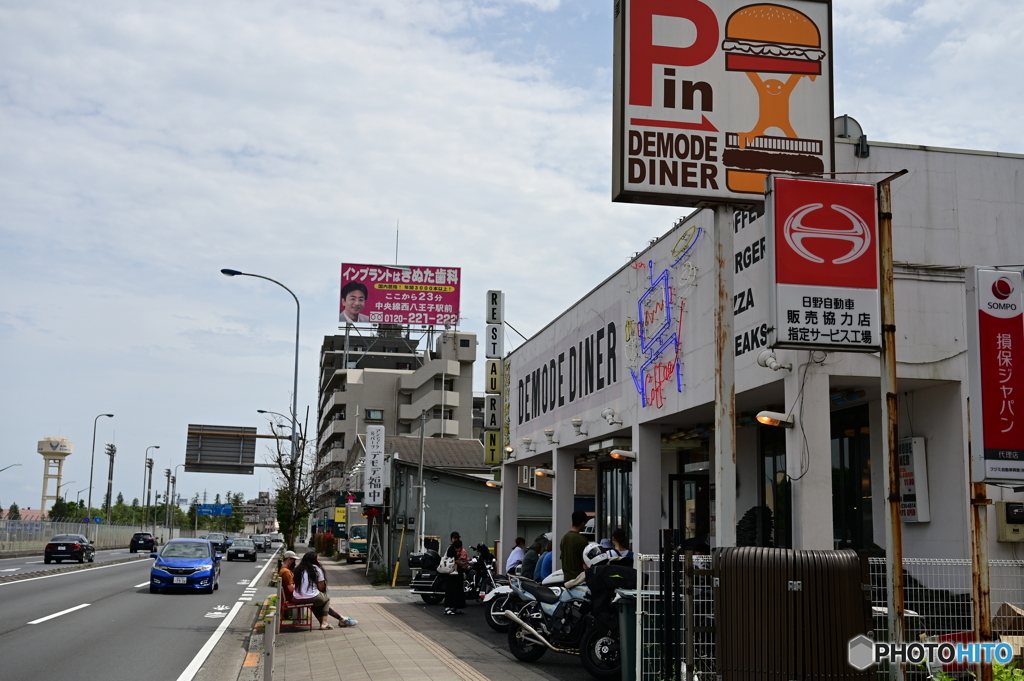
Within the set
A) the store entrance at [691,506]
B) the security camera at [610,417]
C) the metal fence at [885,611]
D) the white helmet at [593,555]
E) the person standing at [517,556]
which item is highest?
the security camera at [610,417]

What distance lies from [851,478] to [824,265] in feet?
22.2

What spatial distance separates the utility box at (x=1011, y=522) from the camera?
41.4 feet

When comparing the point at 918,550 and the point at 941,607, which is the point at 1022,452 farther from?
the point at 918,550

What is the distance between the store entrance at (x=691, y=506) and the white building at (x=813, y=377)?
50 millimetres

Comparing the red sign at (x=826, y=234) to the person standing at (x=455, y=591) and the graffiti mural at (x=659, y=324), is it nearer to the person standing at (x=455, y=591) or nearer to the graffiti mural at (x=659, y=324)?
the graffiti mural at (x=659, y=324)

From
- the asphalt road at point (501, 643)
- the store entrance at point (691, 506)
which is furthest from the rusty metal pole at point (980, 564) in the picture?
the store entrance at point (691, 506)

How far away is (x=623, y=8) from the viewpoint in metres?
11.5

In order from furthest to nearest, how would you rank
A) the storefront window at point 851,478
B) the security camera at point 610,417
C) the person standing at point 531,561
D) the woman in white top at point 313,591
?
the person standing at point 531,561 → the security camera at point 610,417 → the woman in white top at point 313,591 → the storefront window at point 851,478

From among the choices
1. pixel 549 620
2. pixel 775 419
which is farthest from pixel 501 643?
pixel 775 419

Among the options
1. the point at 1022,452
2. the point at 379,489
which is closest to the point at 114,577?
the point at 379,489

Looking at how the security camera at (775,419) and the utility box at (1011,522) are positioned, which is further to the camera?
the utility box at (1011,522)

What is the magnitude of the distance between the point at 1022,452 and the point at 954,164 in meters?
6.28

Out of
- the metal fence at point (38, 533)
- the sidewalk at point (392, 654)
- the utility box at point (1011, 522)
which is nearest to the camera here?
the sidewalk at point (392, 654)

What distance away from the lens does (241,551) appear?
186 feet
